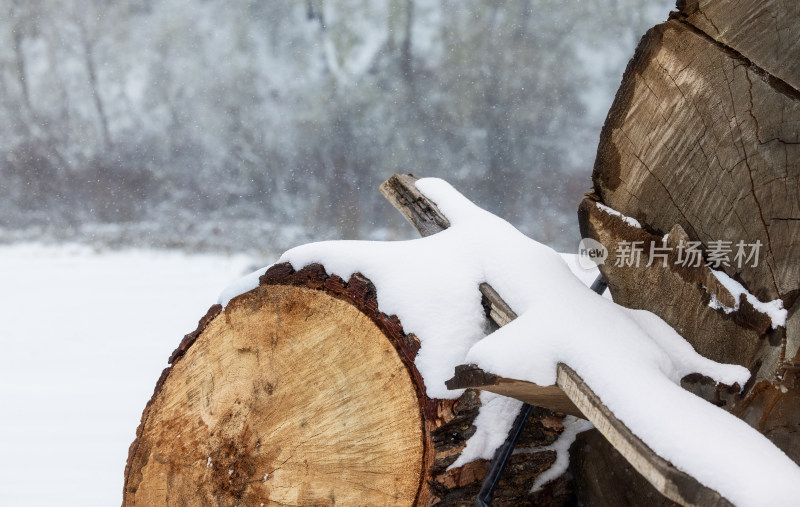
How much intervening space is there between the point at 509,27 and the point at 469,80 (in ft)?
1.01

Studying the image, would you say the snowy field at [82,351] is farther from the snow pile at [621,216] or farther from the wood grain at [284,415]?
the snow pile at [621,216]

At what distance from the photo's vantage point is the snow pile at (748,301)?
0.85 meters

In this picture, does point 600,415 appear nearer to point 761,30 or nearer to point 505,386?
point 505,386

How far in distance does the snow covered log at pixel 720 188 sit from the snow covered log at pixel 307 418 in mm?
304

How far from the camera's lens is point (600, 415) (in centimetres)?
78

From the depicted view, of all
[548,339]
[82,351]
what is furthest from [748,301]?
[82,351]

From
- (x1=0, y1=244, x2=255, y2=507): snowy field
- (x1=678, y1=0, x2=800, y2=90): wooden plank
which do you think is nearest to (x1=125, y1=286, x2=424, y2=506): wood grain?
(x1=678, y1=0, x2=800, y2=90): wooden plank

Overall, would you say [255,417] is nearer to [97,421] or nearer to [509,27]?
[97,421]

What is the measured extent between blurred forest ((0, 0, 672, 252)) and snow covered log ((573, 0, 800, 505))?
95.2 inches

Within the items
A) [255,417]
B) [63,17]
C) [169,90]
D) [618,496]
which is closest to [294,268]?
[255,417]

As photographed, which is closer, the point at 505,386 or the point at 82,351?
the point at 505,386

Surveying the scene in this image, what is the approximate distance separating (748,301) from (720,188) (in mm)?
148

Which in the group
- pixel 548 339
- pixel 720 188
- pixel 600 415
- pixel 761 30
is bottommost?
pixel 600 415

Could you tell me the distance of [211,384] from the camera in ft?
3.90
